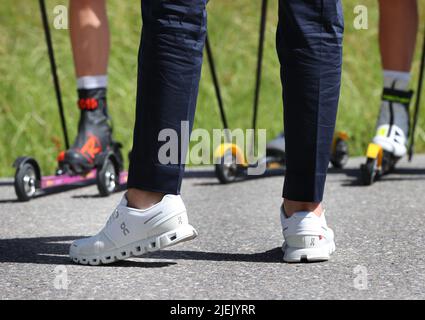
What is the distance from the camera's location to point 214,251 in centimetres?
325

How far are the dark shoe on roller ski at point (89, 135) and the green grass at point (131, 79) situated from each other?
5.01 feet

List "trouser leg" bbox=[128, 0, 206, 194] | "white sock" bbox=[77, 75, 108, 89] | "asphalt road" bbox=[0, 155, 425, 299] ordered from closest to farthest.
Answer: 1. "asphalt road" bbox=[0, 155, 425, 299]
2. "trouser leg" bbox=[128, 0, 206, 194]
3. "white sock" bbox=[77, 75, 108, 89]

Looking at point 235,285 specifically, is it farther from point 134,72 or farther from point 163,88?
point 134,72

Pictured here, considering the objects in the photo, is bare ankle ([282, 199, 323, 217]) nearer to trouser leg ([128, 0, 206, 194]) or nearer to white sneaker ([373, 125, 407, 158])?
trouser leg ([128, 0, 206, 194])

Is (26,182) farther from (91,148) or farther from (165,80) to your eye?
(165,80)

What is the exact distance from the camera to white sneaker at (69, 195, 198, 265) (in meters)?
2.87

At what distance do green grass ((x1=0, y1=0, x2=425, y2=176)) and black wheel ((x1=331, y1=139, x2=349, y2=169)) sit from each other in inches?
43.8

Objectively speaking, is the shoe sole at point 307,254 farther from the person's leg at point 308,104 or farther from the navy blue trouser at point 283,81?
the navy blue trouser at point 283,81

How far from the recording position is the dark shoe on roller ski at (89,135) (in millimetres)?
4723

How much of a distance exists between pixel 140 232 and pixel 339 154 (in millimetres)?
2864

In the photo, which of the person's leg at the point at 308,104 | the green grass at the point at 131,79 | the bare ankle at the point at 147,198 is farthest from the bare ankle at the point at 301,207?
the green grass at the point at 131,79

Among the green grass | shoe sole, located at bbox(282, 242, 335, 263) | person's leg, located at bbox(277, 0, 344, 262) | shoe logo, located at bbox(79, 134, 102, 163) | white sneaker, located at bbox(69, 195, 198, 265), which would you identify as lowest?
the green grass

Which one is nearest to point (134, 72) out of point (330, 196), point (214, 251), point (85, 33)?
point (85, 33)

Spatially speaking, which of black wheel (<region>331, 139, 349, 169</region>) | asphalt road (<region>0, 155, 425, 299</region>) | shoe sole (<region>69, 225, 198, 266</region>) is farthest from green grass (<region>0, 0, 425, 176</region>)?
shoe sole (<region>69, 225, 198, 266</region>)
